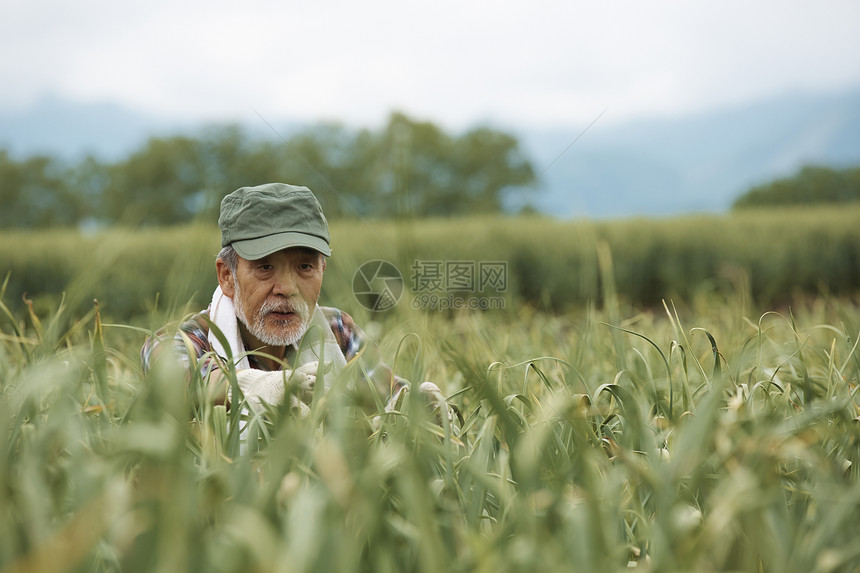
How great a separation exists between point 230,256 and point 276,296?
0.17 meters

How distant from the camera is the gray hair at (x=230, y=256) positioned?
1.65 metres

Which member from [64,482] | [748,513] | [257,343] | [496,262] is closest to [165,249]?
[496,262]

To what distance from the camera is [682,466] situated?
89 centimetres

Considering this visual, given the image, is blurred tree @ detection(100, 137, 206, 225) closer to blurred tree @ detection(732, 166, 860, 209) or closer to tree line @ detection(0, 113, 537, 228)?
tree line @ detection(0, 113, 537, 228)

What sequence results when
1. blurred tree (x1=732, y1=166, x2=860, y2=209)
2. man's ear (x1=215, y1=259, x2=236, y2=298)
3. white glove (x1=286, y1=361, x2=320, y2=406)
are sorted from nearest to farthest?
white glove (x1=286, y1=361, x2=320, y2=406) → man's ear (x1=215, y1=259, x2=236, y2=298) → blurred tree (x1=732, y1=166, x2=860, y2=209)

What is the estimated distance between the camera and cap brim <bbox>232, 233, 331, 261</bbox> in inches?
59.9

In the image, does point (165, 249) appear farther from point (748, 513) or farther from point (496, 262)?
point (748, 513)

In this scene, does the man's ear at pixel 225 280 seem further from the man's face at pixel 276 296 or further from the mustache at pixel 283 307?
the mustache at pixel 283 307

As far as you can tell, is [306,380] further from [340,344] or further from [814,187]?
[814,187]

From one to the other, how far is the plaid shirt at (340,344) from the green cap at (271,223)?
0.63 ft

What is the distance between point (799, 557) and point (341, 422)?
608 millimetres

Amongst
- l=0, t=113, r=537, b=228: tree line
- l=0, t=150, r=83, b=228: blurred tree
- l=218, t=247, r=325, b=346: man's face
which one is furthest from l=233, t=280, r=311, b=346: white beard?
l=0, t=150, r=83, b=228: blurred tree

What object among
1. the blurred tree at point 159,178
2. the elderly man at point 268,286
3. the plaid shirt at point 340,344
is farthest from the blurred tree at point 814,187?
the elderly man at point 268,286

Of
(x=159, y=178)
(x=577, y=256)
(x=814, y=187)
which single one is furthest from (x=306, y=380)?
(x=814, y=187)
